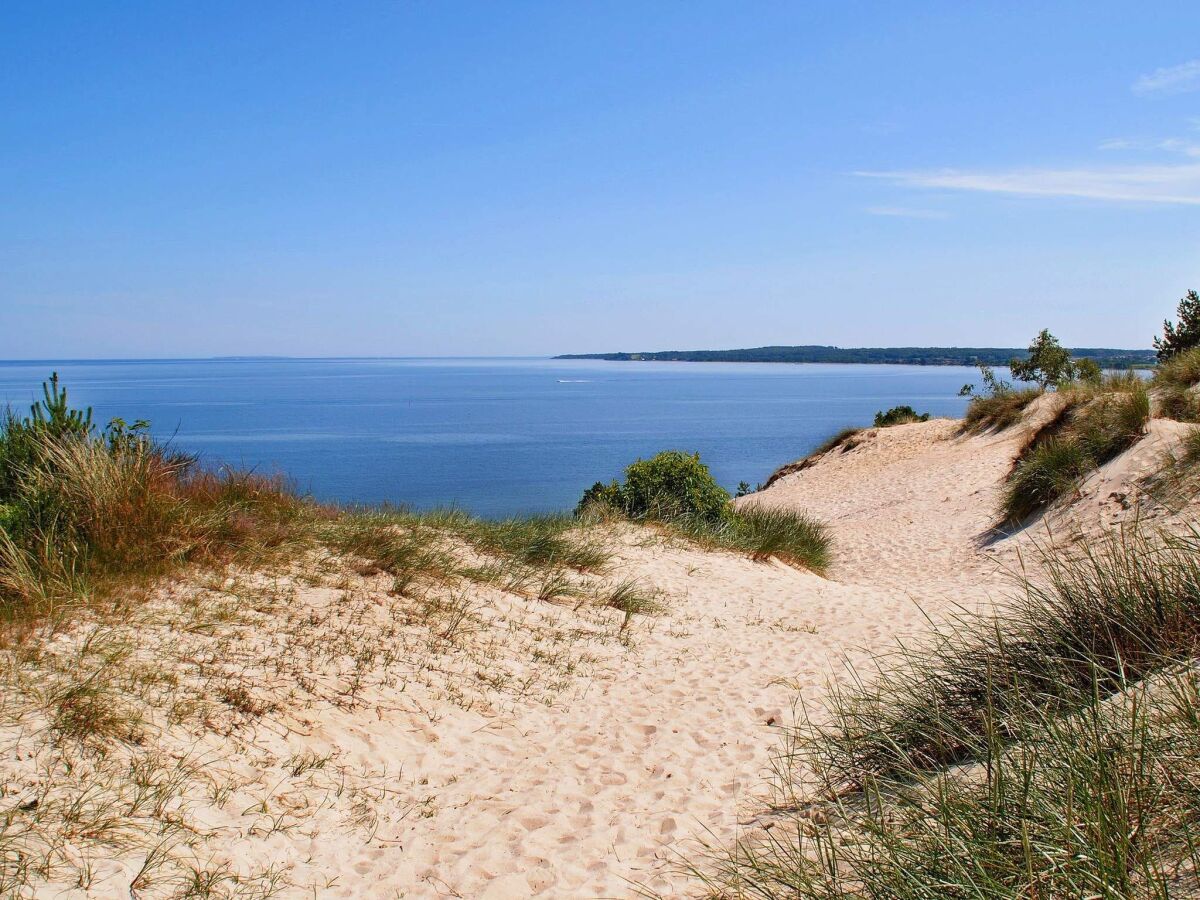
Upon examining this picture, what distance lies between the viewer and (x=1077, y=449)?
14969 millimetres

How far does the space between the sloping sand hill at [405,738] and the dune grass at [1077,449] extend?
254 inches

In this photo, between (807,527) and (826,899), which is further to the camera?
(807,527)

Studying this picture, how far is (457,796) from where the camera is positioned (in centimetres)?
526

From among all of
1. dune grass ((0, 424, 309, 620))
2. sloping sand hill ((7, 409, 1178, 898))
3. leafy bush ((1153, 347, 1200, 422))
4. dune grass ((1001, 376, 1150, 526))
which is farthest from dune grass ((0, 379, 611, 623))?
leafy bush ((1153, 347, 1200, 422))

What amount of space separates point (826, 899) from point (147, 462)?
7218mm

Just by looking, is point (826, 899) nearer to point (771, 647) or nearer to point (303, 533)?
point (771, 647)

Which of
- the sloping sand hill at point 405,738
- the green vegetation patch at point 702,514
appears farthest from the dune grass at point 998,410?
the sloping sand hill at point 405,738

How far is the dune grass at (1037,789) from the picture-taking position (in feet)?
8.05

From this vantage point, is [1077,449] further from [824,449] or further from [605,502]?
[824,449]

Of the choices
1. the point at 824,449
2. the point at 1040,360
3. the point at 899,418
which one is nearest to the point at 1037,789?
the point at 824,449

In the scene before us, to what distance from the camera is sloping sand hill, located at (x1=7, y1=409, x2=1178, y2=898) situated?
420 cm

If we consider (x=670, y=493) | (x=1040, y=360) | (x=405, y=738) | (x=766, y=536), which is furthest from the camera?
(x=1040, y=360)

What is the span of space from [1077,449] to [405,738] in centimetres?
1362

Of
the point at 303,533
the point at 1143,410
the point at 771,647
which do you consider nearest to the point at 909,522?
the point at 1143,410
